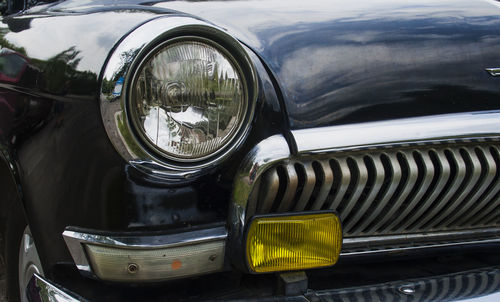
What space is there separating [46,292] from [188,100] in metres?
0.61

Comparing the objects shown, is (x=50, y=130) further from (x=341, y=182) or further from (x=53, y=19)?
(x=341, y=182)

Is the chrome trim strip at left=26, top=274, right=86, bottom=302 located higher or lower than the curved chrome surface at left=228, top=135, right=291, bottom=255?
lower

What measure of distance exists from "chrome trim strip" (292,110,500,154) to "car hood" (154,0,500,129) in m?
0.03

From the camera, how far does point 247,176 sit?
1.34 m

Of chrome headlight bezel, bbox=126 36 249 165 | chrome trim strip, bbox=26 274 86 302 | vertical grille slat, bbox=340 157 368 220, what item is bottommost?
chrome trim strip, bbox=26 274 86 302

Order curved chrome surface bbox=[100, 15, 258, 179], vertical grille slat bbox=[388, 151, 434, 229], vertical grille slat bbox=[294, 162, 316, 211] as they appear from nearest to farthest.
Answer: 1. curved chrome surface bbox=[100, 15, 258, 179]
2. vertical grille slat bbox=[294, 162, 316, 211]
3. vertical grille slat bbox=[388, 151, 434, 229]

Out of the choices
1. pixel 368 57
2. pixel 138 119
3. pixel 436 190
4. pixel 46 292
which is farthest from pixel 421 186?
pixel 46 292

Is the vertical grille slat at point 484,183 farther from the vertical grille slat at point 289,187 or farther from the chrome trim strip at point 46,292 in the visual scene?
the chrome trim strip at point 46,292

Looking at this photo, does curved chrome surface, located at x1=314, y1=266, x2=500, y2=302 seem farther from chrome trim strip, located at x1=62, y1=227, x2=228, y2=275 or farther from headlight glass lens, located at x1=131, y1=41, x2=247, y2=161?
headlight glass lens, located at x1=131, y1=41, x2=247, y2=161

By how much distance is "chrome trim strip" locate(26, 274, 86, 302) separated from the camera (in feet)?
4.38

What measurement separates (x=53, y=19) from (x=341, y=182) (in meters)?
1.02

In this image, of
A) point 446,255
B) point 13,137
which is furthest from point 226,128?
point 446,255

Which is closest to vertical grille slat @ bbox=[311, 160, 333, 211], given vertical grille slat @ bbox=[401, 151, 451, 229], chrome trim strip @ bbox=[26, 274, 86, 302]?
vertical grille slat @ bbox=[401, 151, 451, 229]

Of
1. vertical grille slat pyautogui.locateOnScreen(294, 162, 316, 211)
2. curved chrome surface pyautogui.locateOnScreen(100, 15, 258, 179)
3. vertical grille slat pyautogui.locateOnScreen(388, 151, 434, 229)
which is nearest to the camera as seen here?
curved chrome surface pyautogui.locateOnScreen(100, 15, 258, 179)
